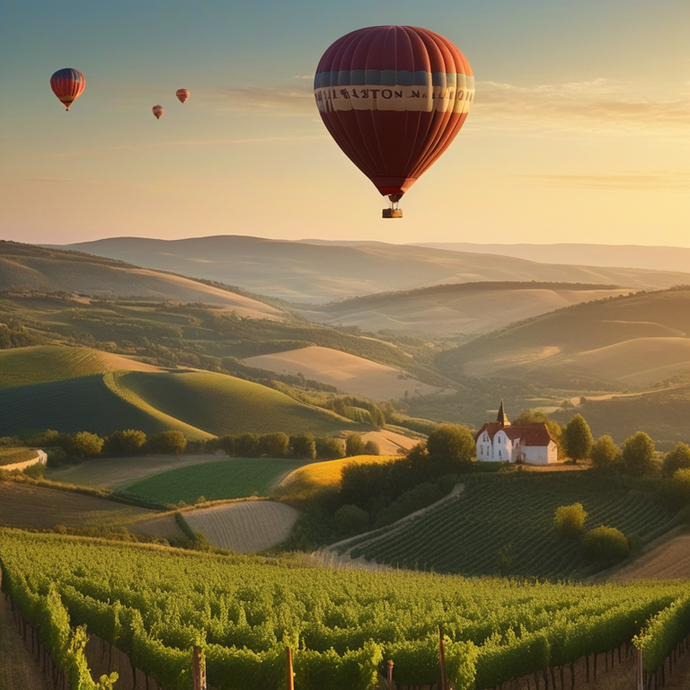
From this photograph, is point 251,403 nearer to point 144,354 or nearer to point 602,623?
point 144,354

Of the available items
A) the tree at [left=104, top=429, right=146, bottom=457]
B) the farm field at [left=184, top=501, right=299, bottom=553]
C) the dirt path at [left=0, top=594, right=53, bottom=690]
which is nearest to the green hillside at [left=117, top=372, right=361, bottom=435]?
the tree at [left=104, top=429, right=146, bottom=457]

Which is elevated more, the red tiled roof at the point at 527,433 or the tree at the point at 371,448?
the red tiled roof at the point at 527,433

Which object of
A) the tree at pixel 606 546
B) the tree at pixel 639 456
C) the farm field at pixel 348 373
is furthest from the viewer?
the farm field at pixel 348 373

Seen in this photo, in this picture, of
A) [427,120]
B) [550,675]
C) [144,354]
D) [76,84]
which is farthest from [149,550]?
[144,354]

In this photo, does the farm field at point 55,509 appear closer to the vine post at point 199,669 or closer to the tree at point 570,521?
the tree at point 570,521

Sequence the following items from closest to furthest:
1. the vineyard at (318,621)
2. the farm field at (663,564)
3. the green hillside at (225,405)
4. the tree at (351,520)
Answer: the vineyard at (318,621) < the farm field at (663,564) < the tree at (351,520) < the green hillside at (225,405)

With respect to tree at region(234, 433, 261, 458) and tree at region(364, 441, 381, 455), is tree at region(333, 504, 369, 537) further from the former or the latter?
tree at region(364, 441, 381, 455)

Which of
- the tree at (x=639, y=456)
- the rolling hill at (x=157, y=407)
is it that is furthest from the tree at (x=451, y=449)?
the rolling hill at (x=157, y=407)

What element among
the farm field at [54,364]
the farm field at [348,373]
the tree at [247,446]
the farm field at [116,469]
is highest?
the farm field at [54,364]
